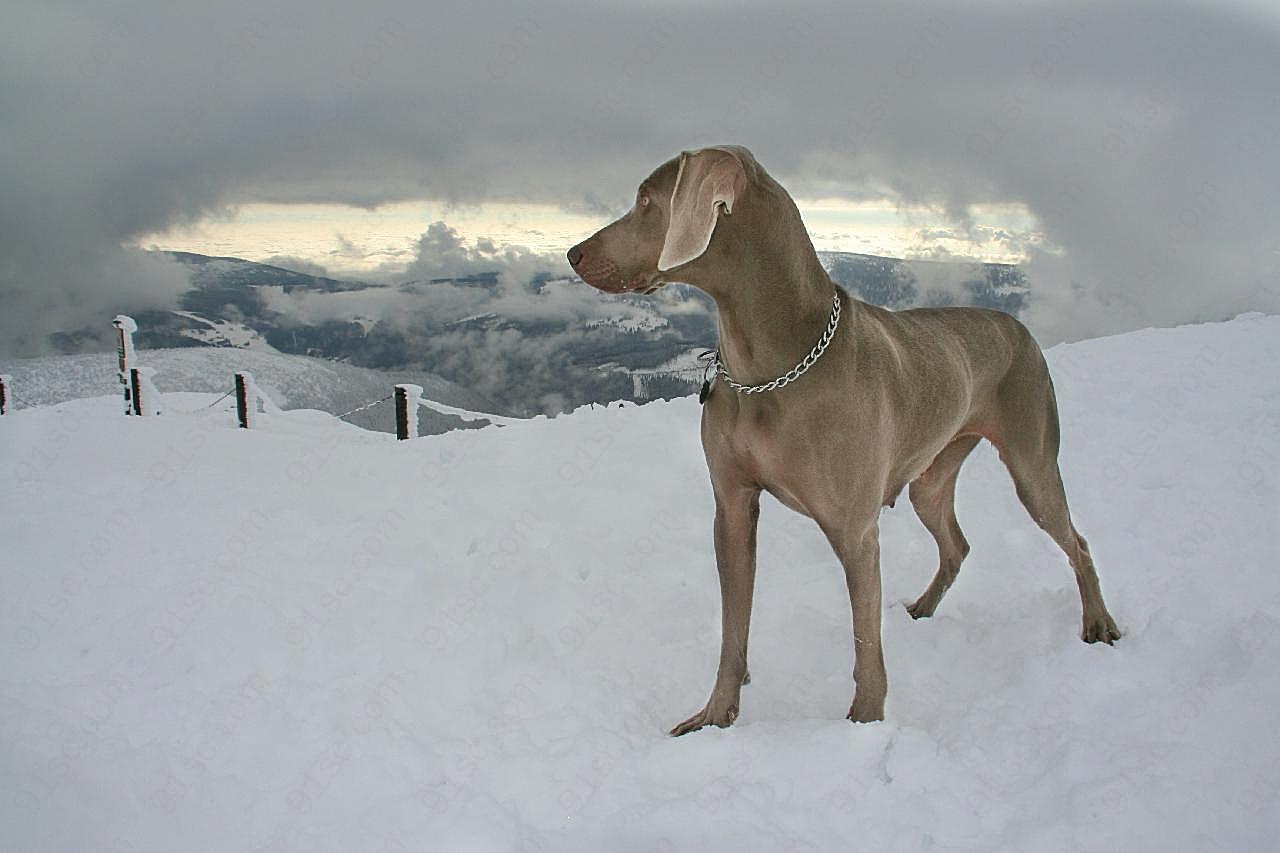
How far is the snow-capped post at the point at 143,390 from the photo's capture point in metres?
11.2

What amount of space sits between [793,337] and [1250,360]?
23.9ft

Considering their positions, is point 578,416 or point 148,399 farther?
point 148,399

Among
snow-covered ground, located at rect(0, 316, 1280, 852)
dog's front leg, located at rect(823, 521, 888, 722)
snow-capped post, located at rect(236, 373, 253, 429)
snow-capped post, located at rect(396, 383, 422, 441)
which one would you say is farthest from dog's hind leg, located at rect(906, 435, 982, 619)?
snow-capped post, located at rect(236, 373, 253, 429)

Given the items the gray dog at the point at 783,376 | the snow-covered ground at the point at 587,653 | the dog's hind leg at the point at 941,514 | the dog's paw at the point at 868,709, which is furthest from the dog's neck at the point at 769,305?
the dog's hind leg at the point at 941,514

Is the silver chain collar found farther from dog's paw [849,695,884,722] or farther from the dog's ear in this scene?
dog's paw [849,695,884,722]

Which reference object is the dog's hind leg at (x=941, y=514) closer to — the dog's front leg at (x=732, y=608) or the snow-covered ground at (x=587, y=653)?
the snow-covered ground at (x=587, y=653)

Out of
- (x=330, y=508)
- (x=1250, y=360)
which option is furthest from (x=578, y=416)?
(x=1250, y=360)

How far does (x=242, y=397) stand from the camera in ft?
35.6

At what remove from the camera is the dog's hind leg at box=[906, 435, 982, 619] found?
478 cm

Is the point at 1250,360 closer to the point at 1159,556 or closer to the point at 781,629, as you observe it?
the point at 1159,556

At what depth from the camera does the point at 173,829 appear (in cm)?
341

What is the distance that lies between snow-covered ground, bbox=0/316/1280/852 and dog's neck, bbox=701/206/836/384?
1.50 m

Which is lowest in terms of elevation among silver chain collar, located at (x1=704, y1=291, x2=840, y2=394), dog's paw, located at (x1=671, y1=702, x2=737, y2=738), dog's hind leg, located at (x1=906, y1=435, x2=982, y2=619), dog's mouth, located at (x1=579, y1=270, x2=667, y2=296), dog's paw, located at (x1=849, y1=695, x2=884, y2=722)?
dog's paw, located at (x1=671, y1=702, x2=737, y2=738)

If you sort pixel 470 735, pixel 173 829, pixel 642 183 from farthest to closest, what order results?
pixel 470 735
pixel 173 829
pixel 642 183
